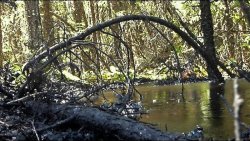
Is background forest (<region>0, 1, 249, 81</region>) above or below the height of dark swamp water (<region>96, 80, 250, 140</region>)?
above

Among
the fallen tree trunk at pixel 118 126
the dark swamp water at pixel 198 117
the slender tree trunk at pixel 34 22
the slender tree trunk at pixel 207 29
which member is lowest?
the dark swamp water at pixel 198 117

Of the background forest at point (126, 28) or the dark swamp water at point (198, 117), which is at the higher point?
the background forest at point (126, 28)

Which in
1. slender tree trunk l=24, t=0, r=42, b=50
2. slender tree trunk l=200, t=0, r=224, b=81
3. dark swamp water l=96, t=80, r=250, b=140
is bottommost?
dark swamp water l=96, t=80, r=250, b=140

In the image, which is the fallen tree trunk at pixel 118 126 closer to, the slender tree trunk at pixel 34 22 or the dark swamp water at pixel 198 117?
the dark swamp water at pixel 198 117

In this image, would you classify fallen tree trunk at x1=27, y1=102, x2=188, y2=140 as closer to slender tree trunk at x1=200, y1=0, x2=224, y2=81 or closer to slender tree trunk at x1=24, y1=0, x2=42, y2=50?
slender tree trunk at x1=200, y1=0, x2=224, y2=81

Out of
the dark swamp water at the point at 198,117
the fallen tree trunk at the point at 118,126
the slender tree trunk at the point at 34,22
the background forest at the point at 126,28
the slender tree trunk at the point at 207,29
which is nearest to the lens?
the fallen tree trunk at the point at 118,126

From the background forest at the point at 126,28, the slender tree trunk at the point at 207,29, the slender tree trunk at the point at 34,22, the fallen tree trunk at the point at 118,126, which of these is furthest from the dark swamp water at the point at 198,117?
the background forest at the point at 126,28

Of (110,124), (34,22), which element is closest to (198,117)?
(110,124)

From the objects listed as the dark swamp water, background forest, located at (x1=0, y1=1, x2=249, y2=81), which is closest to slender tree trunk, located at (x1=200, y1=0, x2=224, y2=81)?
the dark swamp water

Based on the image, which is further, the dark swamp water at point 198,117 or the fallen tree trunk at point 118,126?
the dark swamp water at point 198,117

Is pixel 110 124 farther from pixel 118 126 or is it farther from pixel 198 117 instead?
pixel 198 117

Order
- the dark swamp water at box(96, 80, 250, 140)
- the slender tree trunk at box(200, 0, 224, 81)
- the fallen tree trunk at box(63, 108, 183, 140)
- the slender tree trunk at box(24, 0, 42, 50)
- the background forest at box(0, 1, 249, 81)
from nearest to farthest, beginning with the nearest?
the fallen tree trunk at box(63, 108, 183, 140), the dark swamp water at box(96, 80, 250, 140), the slender tree trunk at box(200, 0, 224, 81), the slender tree trunk at box(24, 0, 42, 50), the background forest at box(0, 1, 249, 81)

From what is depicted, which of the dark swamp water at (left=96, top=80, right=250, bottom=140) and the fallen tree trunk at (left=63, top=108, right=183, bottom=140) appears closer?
the fallen tree trunk at (left=63, top=108, right=183, bottom=140)

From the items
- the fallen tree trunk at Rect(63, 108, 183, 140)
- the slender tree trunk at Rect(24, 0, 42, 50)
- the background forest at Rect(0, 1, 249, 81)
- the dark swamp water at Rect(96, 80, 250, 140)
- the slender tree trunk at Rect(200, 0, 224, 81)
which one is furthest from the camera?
the background forest at Rect(0, 1, 249, 81)
